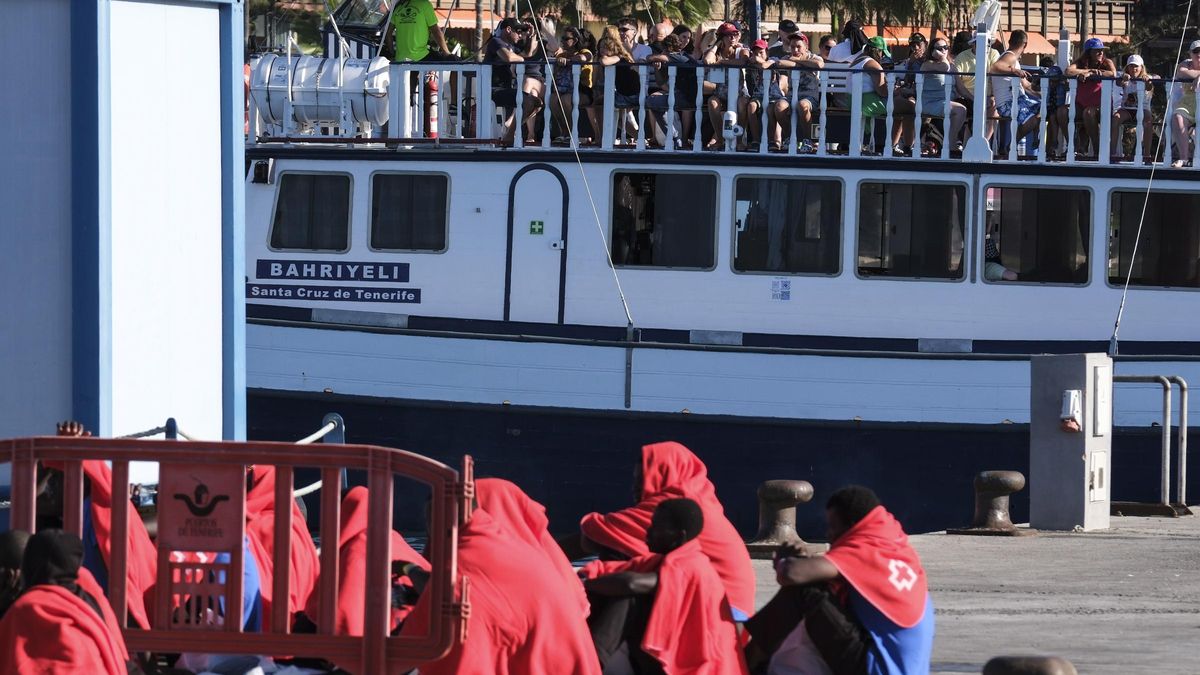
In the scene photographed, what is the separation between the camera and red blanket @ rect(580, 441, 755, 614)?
Answer: 6.18 metres

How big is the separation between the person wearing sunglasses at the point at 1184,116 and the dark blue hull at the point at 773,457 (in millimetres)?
2008

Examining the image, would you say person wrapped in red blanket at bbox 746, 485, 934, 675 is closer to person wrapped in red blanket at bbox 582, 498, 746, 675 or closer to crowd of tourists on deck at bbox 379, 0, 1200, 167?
person wrapped in red blanket at bbox 582, 498, 746, 675

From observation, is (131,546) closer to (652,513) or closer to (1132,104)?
(652,513)

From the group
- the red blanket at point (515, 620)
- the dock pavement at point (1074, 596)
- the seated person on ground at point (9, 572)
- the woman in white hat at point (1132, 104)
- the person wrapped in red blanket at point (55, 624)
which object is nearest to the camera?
the person wrapped in red blanket at point (55, 624)

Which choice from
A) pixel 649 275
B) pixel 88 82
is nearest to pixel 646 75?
pixel 649 275

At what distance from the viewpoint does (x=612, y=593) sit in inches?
220

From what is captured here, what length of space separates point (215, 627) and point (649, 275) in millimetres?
7715

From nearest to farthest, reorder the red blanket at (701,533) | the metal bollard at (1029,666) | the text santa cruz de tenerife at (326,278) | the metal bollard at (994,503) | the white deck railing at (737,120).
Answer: the metal bollard at (1029,666)
the red blanket at (701,533)
the metal bollard at (994,503)
the white deck railing at (737,120)
the text santa cruz de tenerife at (326,278)

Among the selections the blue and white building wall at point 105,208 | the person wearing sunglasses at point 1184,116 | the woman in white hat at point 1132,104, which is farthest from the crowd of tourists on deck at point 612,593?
the person wearing sunglasses at point 1184,116

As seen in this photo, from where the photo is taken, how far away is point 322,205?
1284 centimetres

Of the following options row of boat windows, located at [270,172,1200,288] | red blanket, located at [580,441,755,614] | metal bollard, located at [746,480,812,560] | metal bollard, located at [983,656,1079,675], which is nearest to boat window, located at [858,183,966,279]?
row of boat windows, located at [270,172,1200,288]

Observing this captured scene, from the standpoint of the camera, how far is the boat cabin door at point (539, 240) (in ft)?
40.7

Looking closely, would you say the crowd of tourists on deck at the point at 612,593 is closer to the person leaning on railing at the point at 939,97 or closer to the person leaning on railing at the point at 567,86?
the person leaning on railing at the point at 567,86

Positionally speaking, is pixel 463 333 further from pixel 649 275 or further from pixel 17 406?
pixel 17 406
